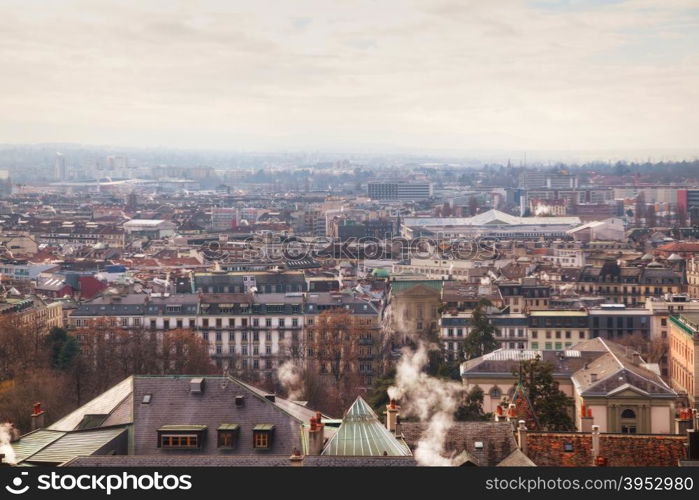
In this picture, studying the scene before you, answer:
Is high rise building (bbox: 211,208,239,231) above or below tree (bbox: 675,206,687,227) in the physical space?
below

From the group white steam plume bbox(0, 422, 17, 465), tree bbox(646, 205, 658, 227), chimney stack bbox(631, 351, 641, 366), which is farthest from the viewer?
tree bbox(646, 205, 658, 227)

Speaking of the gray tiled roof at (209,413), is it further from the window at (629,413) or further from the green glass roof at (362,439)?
the window at (629,413)

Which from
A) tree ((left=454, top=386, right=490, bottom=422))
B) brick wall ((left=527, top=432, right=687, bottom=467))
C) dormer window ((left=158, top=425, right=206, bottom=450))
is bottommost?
tree ((left=454, top=386, right=490, bottom=422))

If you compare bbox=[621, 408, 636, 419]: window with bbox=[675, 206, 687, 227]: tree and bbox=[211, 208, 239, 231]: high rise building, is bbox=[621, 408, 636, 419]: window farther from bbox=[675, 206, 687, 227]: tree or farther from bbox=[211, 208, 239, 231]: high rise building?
bbox=[211, 208, 239, 231]: high rise building

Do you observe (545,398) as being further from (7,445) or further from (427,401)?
(7,445)

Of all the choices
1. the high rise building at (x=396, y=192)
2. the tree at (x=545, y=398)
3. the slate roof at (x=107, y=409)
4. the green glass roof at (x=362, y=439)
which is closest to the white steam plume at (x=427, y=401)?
the green glass roof at (x=362, y=439)

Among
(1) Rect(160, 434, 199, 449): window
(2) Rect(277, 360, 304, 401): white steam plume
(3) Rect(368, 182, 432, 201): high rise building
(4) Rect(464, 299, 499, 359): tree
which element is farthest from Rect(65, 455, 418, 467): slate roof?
(3) Rect(368, 182, 432, 201): high rise building
